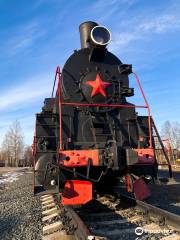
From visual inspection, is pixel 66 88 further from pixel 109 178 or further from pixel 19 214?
pixel 19 214

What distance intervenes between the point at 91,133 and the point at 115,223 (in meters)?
2.56

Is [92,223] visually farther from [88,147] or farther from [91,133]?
[91,133]

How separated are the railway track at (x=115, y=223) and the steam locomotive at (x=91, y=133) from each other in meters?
0.49

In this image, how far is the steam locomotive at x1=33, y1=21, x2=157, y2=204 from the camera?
19.0ft

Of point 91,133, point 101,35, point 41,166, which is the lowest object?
point 41,166

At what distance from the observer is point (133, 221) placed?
5273 mm

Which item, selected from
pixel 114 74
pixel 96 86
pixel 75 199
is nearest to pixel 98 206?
pixel 75 199

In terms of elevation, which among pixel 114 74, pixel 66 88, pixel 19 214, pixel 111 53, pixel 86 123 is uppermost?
pixel 111 53

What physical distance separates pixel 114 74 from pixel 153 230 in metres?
4.64

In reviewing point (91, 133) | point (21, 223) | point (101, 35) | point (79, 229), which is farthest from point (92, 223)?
point (101, 35)

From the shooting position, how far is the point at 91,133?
23.3ft

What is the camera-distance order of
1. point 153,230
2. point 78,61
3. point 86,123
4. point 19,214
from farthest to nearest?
point 78,61 → point 86,123 → point 19,214 → point 153,230

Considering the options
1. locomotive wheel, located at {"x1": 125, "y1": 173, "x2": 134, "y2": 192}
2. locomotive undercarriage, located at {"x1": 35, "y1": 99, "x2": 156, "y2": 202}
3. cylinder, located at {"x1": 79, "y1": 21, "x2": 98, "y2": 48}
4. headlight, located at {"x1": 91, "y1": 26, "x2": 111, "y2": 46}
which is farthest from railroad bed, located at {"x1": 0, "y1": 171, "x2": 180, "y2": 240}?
cylinder, located at {"x1": 79, "y1": 21, "x2": 98, "y2": 48}

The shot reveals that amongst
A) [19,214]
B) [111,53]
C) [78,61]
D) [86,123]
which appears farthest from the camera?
[111,53]
